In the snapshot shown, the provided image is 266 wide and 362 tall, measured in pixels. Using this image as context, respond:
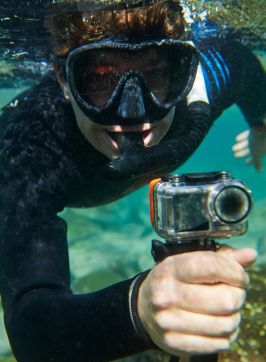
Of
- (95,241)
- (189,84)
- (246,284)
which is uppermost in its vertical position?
(189,84)

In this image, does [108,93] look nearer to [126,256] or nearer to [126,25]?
[126,25]

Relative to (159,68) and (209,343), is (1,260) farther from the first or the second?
(159,68)

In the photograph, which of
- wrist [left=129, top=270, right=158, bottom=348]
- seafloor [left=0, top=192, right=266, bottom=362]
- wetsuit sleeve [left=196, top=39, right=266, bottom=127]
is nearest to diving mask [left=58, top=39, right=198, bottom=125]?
wetsuit sleeve [left=196, top=39, right=266, bottom=127]

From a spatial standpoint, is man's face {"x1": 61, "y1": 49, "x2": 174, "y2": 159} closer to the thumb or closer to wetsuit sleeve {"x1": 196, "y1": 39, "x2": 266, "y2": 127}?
wetsuit sleeve {"x1": 196, "y1": 39, "x2": 266, "y2": 127}

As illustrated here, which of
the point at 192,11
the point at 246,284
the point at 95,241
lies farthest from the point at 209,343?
the point at 95,241

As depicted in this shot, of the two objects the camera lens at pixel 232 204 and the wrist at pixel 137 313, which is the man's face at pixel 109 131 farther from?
the camera lens at pixel 232 204

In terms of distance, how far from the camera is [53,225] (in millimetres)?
2748

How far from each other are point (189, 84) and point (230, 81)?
2.02m

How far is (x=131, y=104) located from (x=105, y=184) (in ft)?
3.84

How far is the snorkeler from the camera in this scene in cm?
148

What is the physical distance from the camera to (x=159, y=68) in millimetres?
3373

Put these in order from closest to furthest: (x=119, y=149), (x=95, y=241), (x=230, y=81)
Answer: (x=119, y=149) → (x=230, y=81) → (x=95, y=241)

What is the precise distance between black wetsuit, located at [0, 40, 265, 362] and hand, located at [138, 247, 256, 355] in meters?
0.37

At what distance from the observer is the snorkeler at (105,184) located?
148 cm
